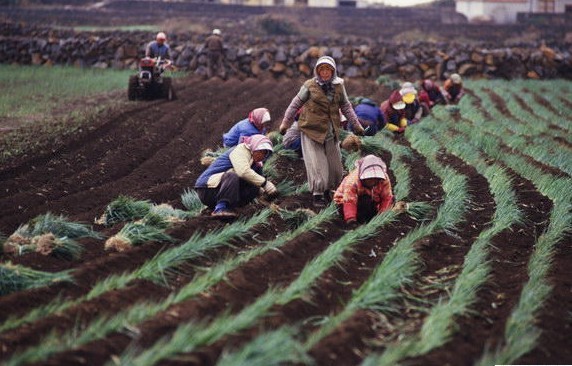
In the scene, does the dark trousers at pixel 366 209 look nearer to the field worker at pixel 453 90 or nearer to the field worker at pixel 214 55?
the field worker at pixel 453 90

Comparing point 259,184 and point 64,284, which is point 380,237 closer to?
point 259,184

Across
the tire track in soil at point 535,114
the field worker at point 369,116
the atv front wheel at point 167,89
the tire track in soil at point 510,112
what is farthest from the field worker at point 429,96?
the atv front wheel at point 167,89

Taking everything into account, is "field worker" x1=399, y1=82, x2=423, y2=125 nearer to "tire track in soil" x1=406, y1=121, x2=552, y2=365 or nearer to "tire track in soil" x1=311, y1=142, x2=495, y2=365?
"tire track in soil" x1=311, y1=142, x2=495, y2=365

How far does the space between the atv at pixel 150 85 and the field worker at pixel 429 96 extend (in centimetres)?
490

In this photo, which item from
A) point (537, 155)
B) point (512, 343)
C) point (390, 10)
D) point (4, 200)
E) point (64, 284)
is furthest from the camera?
point (390, 10)

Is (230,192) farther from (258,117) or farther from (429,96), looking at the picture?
(429,96)

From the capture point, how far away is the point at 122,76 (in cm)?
2262

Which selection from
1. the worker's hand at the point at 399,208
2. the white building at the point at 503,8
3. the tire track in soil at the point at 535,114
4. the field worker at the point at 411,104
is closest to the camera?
the worker's hand at the point at 399,208

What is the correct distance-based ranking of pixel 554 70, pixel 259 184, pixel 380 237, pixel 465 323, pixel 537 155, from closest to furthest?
1. pixel 465 323
2. pixel 380 237
3. pixel 259 184
4. pixel 537 155
5. pixel 554 70

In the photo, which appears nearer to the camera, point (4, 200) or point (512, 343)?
point (512, 343)

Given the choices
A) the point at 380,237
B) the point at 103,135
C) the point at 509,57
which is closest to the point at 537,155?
the point at 380,237

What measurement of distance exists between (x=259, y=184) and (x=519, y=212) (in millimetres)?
2399

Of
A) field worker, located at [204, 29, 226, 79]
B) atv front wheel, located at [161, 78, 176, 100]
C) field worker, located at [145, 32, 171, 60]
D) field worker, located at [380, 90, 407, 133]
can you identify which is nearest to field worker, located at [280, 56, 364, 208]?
field worker, located at [380, 90, 407, 133]

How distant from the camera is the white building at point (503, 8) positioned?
46000mm
